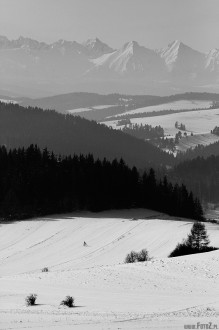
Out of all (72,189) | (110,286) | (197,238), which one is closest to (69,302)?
(110,286)

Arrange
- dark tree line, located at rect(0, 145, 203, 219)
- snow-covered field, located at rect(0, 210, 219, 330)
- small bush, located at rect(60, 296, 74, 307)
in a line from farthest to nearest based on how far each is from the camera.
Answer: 1. dark tree line, located at rect(0, 145, 203, 219)
2. small bush, located at rect(60, 296, 74, 307)
3. snow-covered field, located at rect(0, 210, 219, 330)

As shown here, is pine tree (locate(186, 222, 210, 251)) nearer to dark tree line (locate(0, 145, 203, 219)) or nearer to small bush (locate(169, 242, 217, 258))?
small bush (locate(169, 242, 217, 258))

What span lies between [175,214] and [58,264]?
5949cm

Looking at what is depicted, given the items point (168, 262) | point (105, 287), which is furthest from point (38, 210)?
point (105, 287)

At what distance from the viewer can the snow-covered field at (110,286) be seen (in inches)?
1268

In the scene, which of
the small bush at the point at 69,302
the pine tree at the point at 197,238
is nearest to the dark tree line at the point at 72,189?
the pine tree at the point at 197,238

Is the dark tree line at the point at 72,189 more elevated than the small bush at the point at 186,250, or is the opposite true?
the dark tree line at the point at 72,189

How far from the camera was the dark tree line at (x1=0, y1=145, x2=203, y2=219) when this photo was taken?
397 ft

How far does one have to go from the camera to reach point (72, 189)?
4958 inches

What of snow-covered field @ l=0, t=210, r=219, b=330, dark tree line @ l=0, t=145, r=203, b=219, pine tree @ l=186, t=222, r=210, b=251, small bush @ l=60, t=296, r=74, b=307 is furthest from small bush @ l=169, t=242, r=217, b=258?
dark tree line @ l=0, t=145, r=203, b=219

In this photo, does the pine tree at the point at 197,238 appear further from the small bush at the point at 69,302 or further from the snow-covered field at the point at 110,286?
the small bush at the point at 69,302

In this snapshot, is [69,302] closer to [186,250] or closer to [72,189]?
[186,250]

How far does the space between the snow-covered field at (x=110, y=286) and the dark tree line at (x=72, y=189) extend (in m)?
31.1

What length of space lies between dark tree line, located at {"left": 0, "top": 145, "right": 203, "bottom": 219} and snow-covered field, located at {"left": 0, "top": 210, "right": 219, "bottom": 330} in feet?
102
